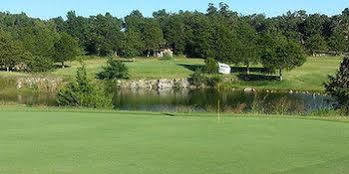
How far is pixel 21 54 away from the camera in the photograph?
77188mm

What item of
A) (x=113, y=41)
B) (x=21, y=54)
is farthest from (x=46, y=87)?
(x=113, y=41)

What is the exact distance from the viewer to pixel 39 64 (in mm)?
76312

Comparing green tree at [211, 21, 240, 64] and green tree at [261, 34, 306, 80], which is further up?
green tree at [211, 21, 240, 64]

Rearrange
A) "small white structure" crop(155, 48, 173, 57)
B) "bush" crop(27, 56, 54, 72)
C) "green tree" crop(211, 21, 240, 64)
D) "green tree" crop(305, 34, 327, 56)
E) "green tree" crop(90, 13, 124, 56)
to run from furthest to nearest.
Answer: "green tree" crop(305, 34, 327, 56), "small white structure" crop(155, 48, 173, 57), "green tree" crop(90, 13, 124, 56), "green tree" crop(211, 21, 240, 64), "bush" crop(27, 56, 54, 72)

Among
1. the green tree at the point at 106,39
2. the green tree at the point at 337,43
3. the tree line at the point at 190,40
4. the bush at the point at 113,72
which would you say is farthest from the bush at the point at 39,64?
the green tree at the point at 337,43

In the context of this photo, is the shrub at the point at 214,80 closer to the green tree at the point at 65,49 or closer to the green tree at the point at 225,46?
the green tree at the point at 225,46

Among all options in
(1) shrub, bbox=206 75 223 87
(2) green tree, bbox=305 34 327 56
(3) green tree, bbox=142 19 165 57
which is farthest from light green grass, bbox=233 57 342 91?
(3) green tree, bbox=142 19 165 57

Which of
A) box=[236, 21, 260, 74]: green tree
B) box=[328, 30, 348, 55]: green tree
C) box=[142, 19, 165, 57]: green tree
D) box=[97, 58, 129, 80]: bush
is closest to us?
box=[97, 58, 129, 80]: bush

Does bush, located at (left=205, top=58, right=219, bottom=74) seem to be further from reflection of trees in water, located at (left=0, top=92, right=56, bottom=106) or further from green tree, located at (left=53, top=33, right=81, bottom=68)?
reflection of trees in water, located at (left=0, top=92, right=56, bottom=106)

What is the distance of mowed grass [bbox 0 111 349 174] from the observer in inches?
292

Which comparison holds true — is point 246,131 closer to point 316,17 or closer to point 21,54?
point 21,54

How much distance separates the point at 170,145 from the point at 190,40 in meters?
102

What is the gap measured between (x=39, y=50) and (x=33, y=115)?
72.5m

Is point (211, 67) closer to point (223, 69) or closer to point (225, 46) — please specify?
point (223, 69)
